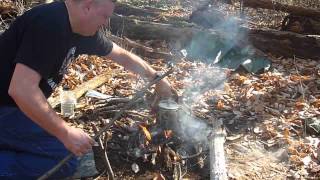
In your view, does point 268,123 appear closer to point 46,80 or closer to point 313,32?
point 46,80

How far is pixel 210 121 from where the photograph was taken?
5117 millimetres

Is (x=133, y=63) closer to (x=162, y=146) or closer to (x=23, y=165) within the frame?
(x=162, y=146)

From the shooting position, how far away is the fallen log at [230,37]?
7691 millimetres

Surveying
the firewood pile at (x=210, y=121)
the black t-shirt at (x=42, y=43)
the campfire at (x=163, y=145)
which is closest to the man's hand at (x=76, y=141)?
the black t-shirt at (x=42, y=43)

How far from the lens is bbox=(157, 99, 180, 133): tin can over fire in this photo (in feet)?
14.1

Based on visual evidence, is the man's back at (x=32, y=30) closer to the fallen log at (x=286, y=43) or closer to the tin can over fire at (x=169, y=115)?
the tin can over fire at (x=169, y=115)

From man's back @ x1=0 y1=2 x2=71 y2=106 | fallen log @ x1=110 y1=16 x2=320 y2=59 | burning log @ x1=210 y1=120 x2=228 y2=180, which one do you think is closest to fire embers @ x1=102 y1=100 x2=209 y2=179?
burning log @ x1=210 y1=120 x2=228 y2=180

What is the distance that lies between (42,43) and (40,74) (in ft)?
0.69

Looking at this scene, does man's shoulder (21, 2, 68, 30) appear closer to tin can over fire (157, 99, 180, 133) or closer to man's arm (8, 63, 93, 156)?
man's arm (8, 63, 93, 156)

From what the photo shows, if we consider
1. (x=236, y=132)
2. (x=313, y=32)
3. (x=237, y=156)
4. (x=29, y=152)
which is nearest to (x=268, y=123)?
(x=236, y=132)

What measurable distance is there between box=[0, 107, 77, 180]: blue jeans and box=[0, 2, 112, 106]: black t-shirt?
31 cm

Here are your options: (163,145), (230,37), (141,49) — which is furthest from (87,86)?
(230,37)

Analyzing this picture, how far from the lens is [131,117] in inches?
197

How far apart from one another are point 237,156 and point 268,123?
37.5 inches
